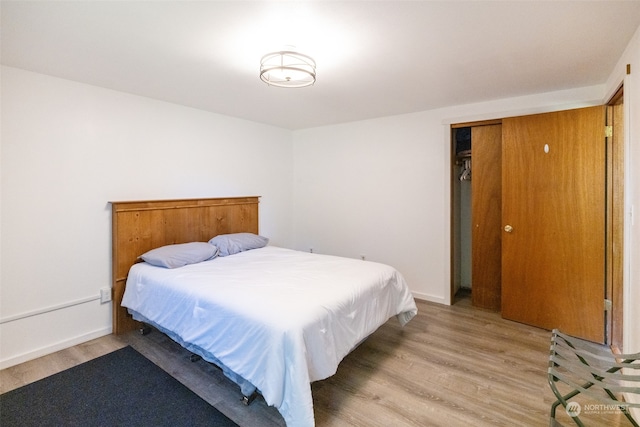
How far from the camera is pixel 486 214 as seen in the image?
3.47 m

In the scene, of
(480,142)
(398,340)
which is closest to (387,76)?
(480,142)

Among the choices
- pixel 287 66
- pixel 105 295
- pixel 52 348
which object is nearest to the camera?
pixel 287 66

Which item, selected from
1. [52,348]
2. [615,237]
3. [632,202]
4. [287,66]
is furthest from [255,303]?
[615,237]

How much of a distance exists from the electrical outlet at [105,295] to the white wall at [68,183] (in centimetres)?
5

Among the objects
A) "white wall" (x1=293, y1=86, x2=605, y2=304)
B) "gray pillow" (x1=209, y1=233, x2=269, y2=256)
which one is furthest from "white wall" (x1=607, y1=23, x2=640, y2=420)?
"gray pillow" (x1=209, y1=233, x2=269, y2=256)

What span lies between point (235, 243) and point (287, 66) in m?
2.11

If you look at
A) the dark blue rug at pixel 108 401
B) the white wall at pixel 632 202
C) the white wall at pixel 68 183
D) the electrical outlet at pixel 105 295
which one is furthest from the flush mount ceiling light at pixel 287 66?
the electrical outlet at pixel 105 295

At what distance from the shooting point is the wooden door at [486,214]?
3393mm

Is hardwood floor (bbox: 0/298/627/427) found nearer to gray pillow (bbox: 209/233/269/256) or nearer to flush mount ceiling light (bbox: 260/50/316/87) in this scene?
gray pillow (bbox: 209/233/269/256)

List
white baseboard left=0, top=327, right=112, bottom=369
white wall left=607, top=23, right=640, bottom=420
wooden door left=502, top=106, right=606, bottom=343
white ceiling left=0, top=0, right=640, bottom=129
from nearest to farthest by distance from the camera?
white ceiling left=0, top=0, right=640, bottom=129, white wall left=607, top=23, right=640, bottom=420, white baseboard left=0, top=327, right=112, bottom=369, wooden door left=502, top=106, right=606, bottom=343

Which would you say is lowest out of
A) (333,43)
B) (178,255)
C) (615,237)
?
(178,255)

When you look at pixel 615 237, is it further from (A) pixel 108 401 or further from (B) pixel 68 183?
(B) pixel 68 183

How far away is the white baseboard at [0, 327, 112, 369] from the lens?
7.70ft

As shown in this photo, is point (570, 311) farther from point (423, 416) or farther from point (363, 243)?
point (363, 243)
